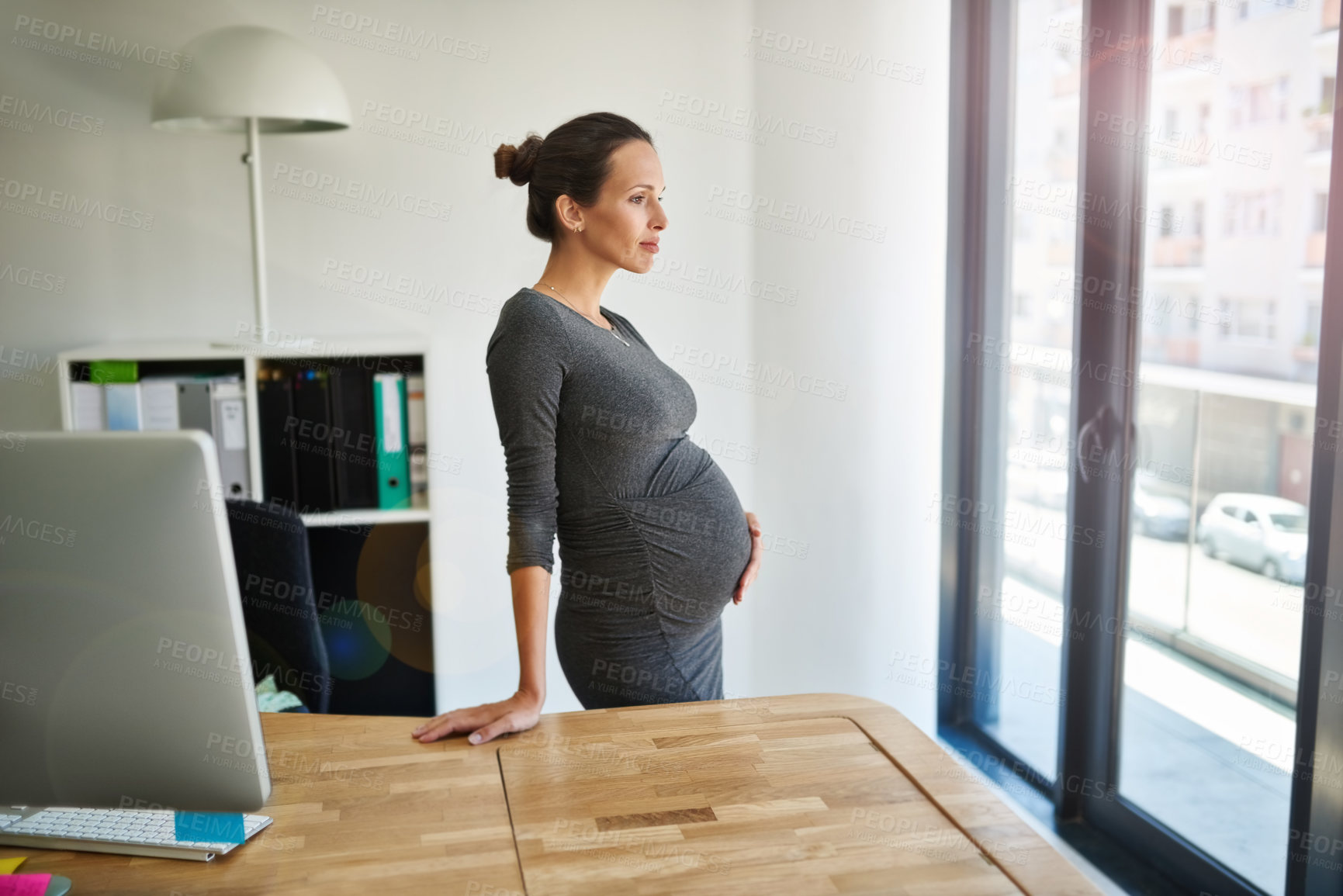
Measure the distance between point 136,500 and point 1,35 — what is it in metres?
2.49

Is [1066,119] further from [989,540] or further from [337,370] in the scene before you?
[337,370]

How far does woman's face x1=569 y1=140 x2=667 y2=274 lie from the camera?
5.75 ft

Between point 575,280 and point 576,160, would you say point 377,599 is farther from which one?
point 576,160

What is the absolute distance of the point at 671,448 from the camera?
5.71ft

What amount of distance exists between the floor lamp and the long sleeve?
1.24 meters

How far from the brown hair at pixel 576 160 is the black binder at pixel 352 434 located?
113 cm

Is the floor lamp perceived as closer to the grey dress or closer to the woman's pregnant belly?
the grey dress

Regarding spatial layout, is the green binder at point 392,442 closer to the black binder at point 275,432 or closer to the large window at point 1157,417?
the black binder at point 275,432

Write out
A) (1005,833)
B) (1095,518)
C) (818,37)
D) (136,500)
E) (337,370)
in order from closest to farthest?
(136,500) → (1005,833) → (1095,518) → (337,370) → (818,37)

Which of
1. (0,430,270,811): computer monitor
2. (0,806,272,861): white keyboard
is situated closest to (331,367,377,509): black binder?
(0,806,272,861): white keyboard

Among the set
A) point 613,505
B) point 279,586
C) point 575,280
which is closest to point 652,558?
point 613,505

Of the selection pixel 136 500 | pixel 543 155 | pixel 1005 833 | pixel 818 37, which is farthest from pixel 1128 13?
pixel 136 500

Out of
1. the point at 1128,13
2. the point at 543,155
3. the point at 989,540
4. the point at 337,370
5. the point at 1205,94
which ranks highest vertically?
the point at 1128,13

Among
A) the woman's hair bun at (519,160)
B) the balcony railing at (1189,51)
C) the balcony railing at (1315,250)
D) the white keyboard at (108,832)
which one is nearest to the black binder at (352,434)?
the woman's hair bun at (519,160)
